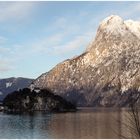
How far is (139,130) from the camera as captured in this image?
30.6 ft

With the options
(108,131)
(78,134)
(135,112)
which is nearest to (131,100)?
(135,112)

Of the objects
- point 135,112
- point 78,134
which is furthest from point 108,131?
point 135,112

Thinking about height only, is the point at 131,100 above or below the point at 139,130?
above

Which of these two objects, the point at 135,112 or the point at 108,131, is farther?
the point at 108,131

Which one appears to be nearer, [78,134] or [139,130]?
[139,130]

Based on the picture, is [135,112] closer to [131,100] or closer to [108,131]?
[131,100]

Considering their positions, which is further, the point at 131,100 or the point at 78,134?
the point at 78,134

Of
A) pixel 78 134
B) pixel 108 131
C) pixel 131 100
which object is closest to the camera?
pixel 131 100

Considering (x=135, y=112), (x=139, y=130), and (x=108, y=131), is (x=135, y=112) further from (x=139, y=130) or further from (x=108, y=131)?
(x=108, y=131)

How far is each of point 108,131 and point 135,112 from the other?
292ft

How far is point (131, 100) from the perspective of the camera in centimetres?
933

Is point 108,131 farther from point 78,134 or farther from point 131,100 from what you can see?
point 131,100

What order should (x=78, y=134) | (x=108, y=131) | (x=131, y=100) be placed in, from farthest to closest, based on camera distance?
(x=108, y=131)
(x=78, y=134)
(x=131, y=100)

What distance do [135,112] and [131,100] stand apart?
0.37 metres
